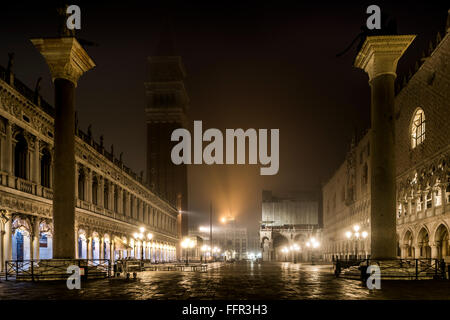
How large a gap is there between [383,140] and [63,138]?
14.6m

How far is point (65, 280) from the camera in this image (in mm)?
22984

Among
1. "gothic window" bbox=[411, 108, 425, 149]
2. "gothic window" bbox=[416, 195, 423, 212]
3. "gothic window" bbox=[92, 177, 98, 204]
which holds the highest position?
"gothic window" bbox=[411, 108, 425, 149]

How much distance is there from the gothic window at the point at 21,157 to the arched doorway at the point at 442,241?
2846cm

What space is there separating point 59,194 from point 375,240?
571 inches

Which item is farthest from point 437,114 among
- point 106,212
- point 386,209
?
point 106,212

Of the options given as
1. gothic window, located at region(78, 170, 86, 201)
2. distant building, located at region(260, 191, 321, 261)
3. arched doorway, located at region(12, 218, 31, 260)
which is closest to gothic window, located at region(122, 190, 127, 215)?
gothic window, located at region(78, 170, 86, 201)

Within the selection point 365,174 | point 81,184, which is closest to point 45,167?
point 81,184

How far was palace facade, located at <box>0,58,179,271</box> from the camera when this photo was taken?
29250 millimetres

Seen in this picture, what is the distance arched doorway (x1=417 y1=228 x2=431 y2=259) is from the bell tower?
63640 mm

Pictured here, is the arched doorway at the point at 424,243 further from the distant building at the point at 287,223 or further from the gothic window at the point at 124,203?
the distant building at the point at 287,223

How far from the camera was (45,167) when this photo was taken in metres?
36.2

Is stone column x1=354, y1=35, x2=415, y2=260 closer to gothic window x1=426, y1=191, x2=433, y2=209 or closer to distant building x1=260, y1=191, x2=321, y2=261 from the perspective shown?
gothic window x1=426, y1=191, x2=433, y2=209

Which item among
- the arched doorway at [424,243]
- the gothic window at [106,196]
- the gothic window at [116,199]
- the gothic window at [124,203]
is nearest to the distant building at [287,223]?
the gothic window at [124,203]

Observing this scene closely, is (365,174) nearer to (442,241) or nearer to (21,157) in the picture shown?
→ (442,241)
